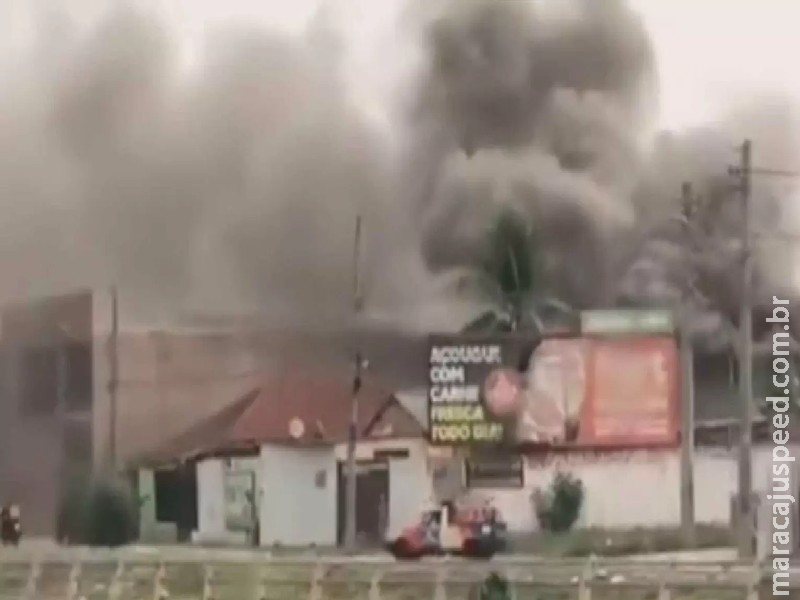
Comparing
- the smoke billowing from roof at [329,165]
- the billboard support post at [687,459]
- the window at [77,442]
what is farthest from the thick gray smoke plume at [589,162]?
the window at [77,442]

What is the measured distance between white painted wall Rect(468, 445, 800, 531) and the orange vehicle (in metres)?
0.06

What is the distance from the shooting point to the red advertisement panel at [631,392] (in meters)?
1.73

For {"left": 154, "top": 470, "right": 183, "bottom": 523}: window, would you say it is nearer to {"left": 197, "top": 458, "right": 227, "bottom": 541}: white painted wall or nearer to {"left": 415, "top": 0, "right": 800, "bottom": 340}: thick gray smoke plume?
{"left": 197, "top": 458, "right": 227, "bottom": 541}: white painted wall

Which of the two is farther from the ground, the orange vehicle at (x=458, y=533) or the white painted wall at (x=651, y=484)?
the white painted wall at (x=651, y=484)

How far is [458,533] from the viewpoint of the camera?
1.75 m

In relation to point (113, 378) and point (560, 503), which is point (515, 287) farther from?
point (113, 378)

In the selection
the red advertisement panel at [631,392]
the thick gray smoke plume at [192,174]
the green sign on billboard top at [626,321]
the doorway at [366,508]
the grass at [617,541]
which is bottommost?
the grass at [617,541]

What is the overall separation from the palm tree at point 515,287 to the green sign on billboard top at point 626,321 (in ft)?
0.10

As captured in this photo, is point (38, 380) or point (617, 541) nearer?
point (617, 541)

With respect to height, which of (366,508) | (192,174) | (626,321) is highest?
(192,174)

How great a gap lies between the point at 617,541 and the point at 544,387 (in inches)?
9.7

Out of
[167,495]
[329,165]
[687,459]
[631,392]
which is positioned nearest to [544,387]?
Result: [631,392]

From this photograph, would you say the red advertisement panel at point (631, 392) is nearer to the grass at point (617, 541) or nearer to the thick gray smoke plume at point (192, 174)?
the grass at point (617, 541)

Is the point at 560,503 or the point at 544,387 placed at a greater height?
the point at 544,387
